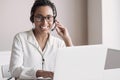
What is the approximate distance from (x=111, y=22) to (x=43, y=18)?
153cm

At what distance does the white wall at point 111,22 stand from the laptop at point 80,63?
1.85 metres

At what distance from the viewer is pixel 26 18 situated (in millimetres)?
2951

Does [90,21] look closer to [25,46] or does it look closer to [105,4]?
[105,4]

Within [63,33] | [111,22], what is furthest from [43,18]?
[111,22]

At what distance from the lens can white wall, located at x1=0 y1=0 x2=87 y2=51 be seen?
285cm

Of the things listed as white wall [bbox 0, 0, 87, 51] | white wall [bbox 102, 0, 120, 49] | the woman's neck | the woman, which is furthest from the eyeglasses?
white wall [bbox 102, 0, 120, 49]

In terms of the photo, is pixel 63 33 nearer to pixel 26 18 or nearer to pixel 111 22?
pixel 26 18

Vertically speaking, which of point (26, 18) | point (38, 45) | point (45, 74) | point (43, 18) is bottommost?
point (45, 74)

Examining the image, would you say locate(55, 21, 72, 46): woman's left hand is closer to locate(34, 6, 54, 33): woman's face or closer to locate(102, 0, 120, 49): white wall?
locate(34, 6, 54, 33): woman's face

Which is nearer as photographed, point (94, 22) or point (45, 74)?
point (45, 74)

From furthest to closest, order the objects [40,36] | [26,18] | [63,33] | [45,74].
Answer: [26,18] < [63,33] < [40,36] < [45,74]

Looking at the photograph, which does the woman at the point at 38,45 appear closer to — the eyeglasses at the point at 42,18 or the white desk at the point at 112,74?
the eyeglasses at the point at 42,18

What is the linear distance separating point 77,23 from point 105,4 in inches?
17.8

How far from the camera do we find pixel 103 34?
2953mm
